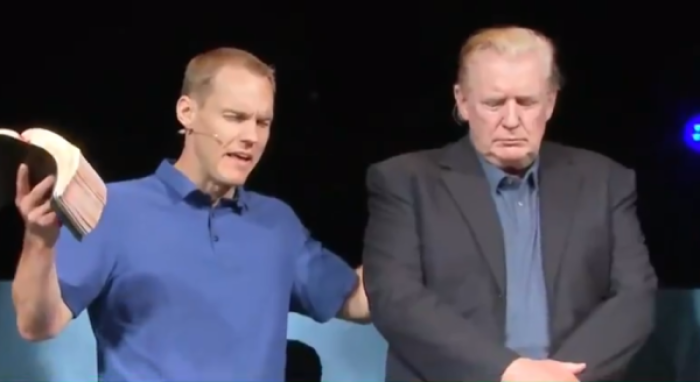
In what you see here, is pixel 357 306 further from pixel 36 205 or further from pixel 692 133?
pixel 692 133

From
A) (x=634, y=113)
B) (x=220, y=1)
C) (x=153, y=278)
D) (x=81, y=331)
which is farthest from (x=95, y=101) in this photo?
(x=634, y=113)

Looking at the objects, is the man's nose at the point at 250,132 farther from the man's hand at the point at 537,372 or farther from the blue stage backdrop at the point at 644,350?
the man's hand at the point at 537,372

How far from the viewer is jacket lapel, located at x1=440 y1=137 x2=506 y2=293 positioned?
1.63 meters

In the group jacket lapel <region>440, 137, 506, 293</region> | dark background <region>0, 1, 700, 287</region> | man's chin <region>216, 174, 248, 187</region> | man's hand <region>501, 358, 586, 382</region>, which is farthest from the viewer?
dark background <region>0, 1, 700, 287</region>

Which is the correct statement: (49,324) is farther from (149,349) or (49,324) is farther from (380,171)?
(380,171)

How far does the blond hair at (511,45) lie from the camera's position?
5.46 feet

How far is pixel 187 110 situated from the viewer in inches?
72.1

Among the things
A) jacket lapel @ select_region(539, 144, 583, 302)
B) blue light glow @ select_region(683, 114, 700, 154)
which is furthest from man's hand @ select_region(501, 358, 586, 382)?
blue light glow @ select_region(683, 114, 700, 154)

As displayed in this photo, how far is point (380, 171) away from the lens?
5.59 feet

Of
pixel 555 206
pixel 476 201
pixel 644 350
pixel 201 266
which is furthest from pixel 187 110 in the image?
pixel 644 350

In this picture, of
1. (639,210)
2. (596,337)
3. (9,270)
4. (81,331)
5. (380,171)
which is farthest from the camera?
(639,210)

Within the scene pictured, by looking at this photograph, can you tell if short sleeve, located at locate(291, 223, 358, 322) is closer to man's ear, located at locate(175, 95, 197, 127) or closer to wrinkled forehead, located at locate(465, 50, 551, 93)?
man's ear, located at locate(175, 95, 197, 127)

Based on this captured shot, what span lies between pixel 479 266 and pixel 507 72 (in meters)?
0.30

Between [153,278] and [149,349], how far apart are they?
11cm
